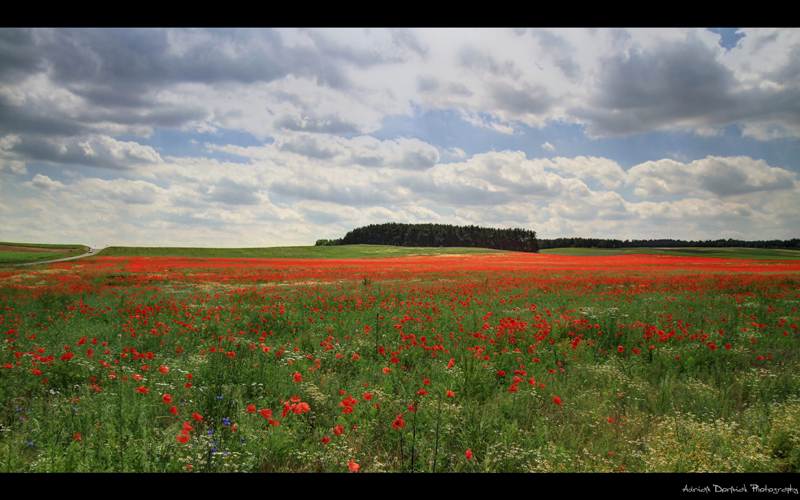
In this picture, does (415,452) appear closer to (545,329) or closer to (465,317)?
(545,329)

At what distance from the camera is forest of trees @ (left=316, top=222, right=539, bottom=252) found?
354 feet

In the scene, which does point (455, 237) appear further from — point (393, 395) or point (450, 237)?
point (393, 395)

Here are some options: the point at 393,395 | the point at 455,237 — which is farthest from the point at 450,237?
the point at 393,395

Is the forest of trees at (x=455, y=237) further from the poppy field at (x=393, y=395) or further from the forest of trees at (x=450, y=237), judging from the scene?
the poppy field at (x=393, y=395)

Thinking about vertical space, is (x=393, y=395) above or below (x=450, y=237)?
below

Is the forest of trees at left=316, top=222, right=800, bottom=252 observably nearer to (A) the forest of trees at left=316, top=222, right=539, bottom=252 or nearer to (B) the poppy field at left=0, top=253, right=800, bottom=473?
(A) the forest of trees at left=316, top=222, right=539, bottom=252

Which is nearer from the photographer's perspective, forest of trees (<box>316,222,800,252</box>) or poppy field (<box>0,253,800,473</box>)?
poppy field (<box>0,253,800,473</box>)

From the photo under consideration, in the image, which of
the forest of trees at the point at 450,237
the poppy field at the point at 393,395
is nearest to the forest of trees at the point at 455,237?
the forest of trees at the point at 450,237

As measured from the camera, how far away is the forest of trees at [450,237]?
354ft


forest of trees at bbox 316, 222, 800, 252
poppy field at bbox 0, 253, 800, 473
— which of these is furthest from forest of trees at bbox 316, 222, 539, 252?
poppy field at bbox 0, 253, 800, 473

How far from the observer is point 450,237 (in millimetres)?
108438

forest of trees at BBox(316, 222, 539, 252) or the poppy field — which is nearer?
the poppy field

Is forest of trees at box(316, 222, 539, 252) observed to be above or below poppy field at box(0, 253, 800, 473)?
above
